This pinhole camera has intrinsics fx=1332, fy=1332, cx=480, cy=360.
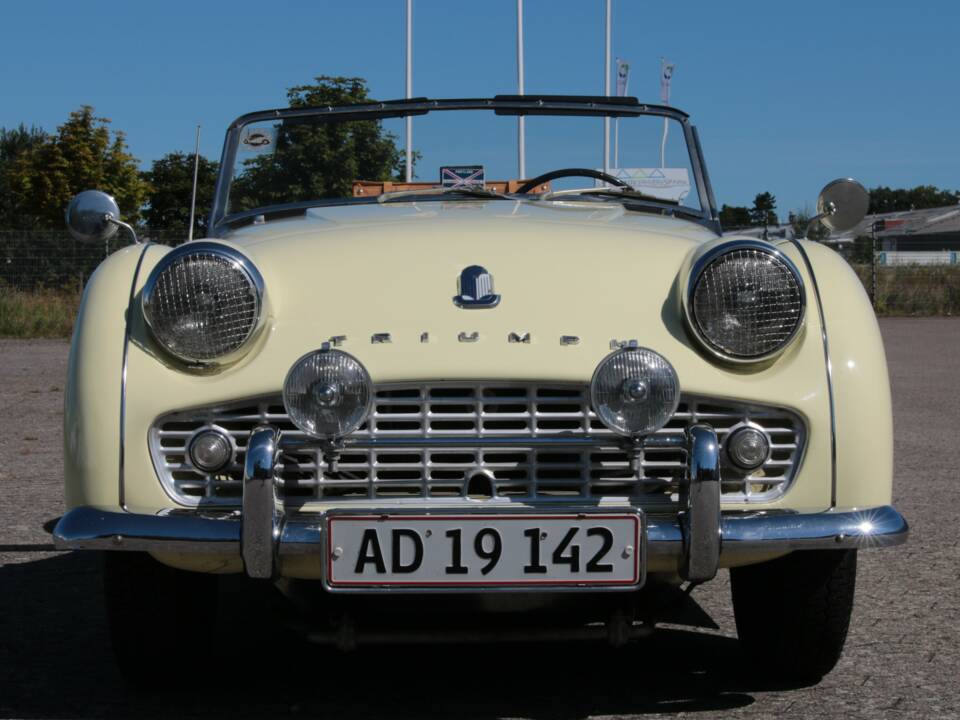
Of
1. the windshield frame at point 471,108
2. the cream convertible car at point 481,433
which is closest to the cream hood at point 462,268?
the cream convertible car at point 481,433

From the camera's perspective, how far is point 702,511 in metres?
2.73

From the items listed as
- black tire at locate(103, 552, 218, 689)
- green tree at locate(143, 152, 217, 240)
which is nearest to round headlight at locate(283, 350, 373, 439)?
black tire at locate(103, 552, 218, 689)

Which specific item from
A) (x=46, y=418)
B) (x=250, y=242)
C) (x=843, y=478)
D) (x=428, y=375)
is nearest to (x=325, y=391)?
(x=428, y=375)

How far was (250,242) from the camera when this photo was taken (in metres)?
3.52

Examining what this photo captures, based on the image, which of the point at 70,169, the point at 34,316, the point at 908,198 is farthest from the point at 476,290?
the point at 908,198

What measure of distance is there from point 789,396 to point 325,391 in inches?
40.5

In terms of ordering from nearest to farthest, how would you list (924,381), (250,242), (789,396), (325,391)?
(325,391) < (789,396) < (250,242) < (924,381)

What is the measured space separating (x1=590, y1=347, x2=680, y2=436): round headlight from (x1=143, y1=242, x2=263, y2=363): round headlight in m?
0.80

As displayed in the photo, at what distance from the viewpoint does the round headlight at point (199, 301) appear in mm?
2990

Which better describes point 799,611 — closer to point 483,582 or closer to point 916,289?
point 483,582

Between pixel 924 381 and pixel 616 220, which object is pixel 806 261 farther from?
pixel 924 381

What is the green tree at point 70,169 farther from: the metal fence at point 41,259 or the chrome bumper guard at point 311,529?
the chrome bumper guard at point 311,529

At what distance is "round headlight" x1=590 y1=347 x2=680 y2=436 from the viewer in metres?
2.78

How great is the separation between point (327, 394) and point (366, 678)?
1.02 meters
